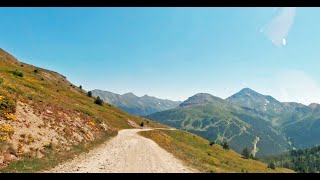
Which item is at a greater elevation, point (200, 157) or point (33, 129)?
point (33, 129)

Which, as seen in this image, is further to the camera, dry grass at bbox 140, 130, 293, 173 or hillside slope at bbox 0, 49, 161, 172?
dry grass at bbox 140, 130, 293, 173

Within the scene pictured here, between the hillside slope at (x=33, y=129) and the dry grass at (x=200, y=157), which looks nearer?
the hillside slope at (x=33, y=129)

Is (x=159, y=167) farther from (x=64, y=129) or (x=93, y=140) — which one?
(x=93, y=140)

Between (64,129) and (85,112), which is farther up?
(85,112)

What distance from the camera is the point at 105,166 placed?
99.5 ft

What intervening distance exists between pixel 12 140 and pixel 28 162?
4196mm

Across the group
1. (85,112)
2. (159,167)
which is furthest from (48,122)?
(85,112)

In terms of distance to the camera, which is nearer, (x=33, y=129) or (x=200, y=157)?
(x=33, y=129)
